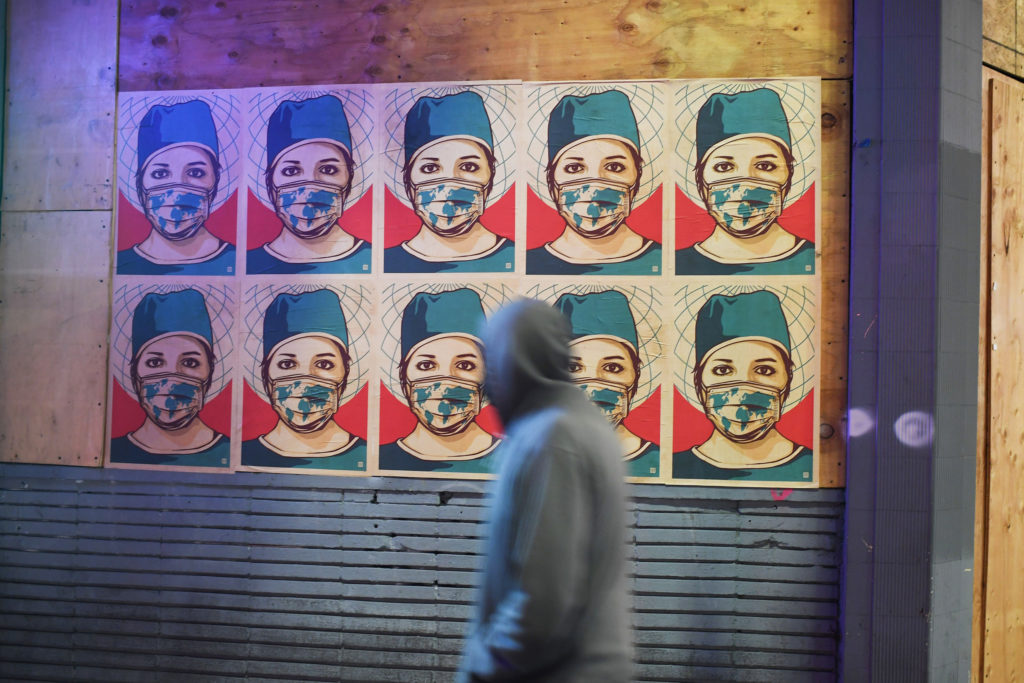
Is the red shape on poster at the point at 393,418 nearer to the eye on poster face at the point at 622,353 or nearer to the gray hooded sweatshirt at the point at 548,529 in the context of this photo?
the eye on poster face at the point at 622,353

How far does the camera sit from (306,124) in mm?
3951

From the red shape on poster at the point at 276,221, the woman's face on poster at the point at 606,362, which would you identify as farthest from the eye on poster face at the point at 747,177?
the red shape on poster at the point at 276,221

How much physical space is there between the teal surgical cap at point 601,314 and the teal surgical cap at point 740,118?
35.2 inches

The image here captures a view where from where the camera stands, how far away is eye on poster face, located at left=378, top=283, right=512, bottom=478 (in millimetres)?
3809

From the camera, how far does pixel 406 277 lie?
387 centimetres

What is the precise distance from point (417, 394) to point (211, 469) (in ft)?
4.16

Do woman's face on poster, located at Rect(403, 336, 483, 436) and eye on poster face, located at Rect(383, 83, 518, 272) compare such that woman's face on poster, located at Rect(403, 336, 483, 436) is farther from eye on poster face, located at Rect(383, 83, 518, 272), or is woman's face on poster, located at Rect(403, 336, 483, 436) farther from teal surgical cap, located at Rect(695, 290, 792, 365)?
teal surgical cap, located at Rect(695, 290, 792, 365)

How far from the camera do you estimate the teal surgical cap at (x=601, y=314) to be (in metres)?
3.76

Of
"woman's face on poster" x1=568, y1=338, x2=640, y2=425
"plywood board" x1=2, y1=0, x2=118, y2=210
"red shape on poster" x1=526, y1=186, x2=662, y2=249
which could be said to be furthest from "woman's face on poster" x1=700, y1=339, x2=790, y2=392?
"plywood board" x1=2, y1=0, x2=118, y2=210

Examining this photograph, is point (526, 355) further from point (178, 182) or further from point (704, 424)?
point (178, 182)

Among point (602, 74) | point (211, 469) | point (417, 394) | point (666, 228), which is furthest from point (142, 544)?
point (602, 74)

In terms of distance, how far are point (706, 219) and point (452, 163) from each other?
56.1 inches

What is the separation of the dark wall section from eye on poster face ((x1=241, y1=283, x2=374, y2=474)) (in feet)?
0.51

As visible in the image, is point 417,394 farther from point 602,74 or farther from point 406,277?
point 602,74
